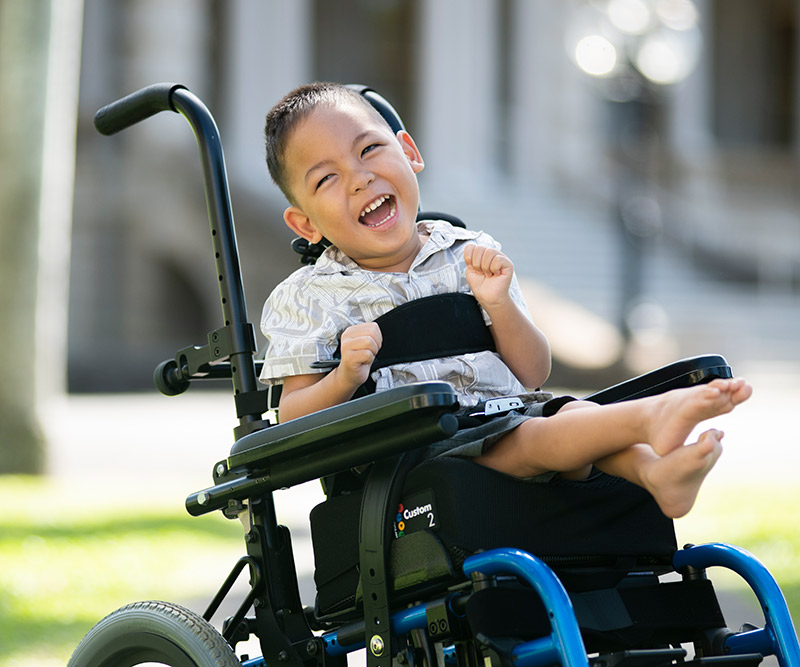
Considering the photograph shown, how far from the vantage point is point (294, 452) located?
2.10 meters

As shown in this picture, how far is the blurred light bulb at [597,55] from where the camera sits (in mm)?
10375

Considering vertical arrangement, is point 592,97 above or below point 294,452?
above

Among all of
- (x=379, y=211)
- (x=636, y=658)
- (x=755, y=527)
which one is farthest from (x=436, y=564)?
(x=755, y=527)

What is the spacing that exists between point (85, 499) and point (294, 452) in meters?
4.32

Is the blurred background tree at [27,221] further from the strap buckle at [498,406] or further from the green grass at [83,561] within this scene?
the strap buckle at [498,406]

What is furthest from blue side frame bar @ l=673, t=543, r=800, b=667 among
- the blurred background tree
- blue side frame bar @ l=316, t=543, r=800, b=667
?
the blurred background tree

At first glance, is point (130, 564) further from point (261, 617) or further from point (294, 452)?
point (294, 452)

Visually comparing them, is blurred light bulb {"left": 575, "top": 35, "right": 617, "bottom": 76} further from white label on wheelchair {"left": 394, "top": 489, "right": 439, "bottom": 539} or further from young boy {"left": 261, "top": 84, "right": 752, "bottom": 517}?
white label on wheelchair {"left": 394, "top": 489, "right": 439, "bottom": 539}

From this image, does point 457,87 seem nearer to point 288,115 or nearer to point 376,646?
point 288,115

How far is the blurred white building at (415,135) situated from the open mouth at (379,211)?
9.31 m

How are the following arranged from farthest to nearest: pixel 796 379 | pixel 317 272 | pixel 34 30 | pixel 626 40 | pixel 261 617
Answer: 1. pixel 796 379
2. pixel 626 40
3. pixel 34 30
4. pixel 317 272
5. pixel 261 617

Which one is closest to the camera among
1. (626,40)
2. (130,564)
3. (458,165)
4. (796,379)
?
(130,564)

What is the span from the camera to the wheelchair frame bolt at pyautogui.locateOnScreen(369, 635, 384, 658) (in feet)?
6.77

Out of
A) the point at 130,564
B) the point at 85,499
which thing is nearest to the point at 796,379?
the point at 85,499
